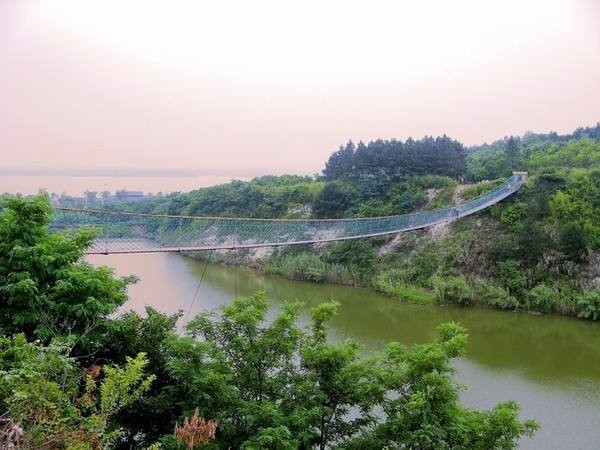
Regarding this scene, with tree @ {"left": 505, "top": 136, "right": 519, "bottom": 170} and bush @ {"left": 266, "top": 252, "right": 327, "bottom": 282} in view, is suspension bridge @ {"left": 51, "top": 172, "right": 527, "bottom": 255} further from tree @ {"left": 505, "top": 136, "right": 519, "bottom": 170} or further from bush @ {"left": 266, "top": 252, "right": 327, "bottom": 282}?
tree @ {"left": 505, "top": 136, "right": 519, "bottom": 170}

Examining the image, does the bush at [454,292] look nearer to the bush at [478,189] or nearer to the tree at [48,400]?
the bush at [478,189]

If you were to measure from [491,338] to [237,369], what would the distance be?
654 centimetres

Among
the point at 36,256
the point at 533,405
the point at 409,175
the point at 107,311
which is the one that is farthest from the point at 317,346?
the point at 409,175

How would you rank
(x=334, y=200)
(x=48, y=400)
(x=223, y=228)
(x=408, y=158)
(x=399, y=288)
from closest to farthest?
(x=48, y=400), (x=223, y=228), (x=399, y=288), (x=334, y=200), (x=408, y=158)

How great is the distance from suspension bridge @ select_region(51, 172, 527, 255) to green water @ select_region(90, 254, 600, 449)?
1.76 m

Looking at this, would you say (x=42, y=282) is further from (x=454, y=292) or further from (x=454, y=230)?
(x=454, y=230)

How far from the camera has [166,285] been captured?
12.4 metres

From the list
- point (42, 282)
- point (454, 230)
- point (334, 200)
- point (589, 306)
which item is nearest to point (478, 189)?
point (454, 230)

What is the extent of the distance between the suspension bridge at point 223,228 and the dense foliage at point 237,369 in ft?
2.33

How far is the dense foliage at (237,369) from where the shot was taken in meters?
3.37

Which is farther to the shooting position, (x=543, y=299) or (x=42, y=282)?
(x=543, y=299)

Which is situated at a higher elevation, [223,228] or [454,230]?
[223,228]

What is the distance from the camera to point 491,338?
8.94 meters

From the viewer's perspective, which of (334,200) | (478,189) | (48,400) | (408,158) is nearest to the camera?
(48,400)
